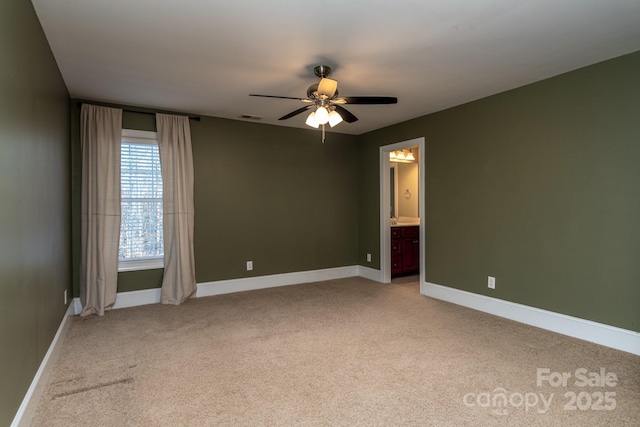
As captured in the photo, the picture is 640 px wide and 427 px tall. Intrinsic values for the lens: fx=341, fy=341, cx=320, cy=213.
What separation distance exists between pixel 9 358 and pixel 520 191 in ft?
13.8

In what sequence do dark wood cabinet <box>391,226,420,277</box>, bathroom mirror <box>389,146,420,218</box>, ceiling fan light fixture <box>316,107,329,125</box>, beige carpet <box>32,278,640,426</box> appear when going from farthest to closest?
1. bathroom mirror <box>389,146,420,218</box>
2. dark wood cabinet <box>391,226,420,277</box>
3. ceiling fan light fixture <box>316,107,329,125</box>
4. beige carpet <box>32,278,640,426</box>

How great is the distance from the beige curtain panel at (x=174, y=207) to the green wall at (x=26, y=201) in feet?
4.44

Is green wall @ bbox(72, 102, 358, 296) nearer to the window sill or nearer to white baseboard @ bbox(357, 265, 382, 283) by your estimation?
the window sill

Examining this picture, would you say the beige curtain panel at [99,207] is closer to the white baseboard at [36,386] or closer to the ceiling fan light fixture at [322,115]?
the white baseboard at [36,386]

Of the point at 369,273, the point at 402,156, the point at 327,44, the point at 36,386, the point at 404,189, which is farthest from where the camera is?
the point at 404,189

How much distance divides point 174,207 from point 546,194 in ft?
13.9

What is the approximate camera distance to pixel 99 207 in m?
3.97

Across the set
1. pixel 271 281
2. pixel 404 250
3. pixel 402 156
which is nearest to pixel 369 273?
pixel 404 250

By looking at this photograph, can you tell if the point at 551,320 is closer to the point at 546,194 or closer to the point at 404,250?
the point at 546,194

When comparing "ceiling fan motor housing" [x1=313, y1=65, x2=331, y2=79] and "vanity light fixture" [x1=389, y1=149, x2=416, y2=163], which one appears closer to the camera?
"ceiling fan motor housing" [x1=313, y1=65, x2=331, y2=79]

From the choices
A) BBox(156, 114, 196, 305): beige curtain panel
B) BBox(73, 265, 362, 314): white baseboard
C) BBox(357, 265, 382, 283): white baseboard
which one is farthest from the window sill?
BBox(357, 265, 382, 283): white baseboard

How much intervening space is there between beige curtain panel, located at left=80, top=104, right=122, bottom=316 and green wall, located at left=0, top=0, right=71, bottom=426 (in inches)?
36.7

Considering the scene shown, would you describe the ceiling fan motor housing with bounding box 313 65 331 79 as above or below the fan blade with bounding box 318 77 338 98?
above

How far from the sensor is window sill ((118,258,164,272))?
167 inches
